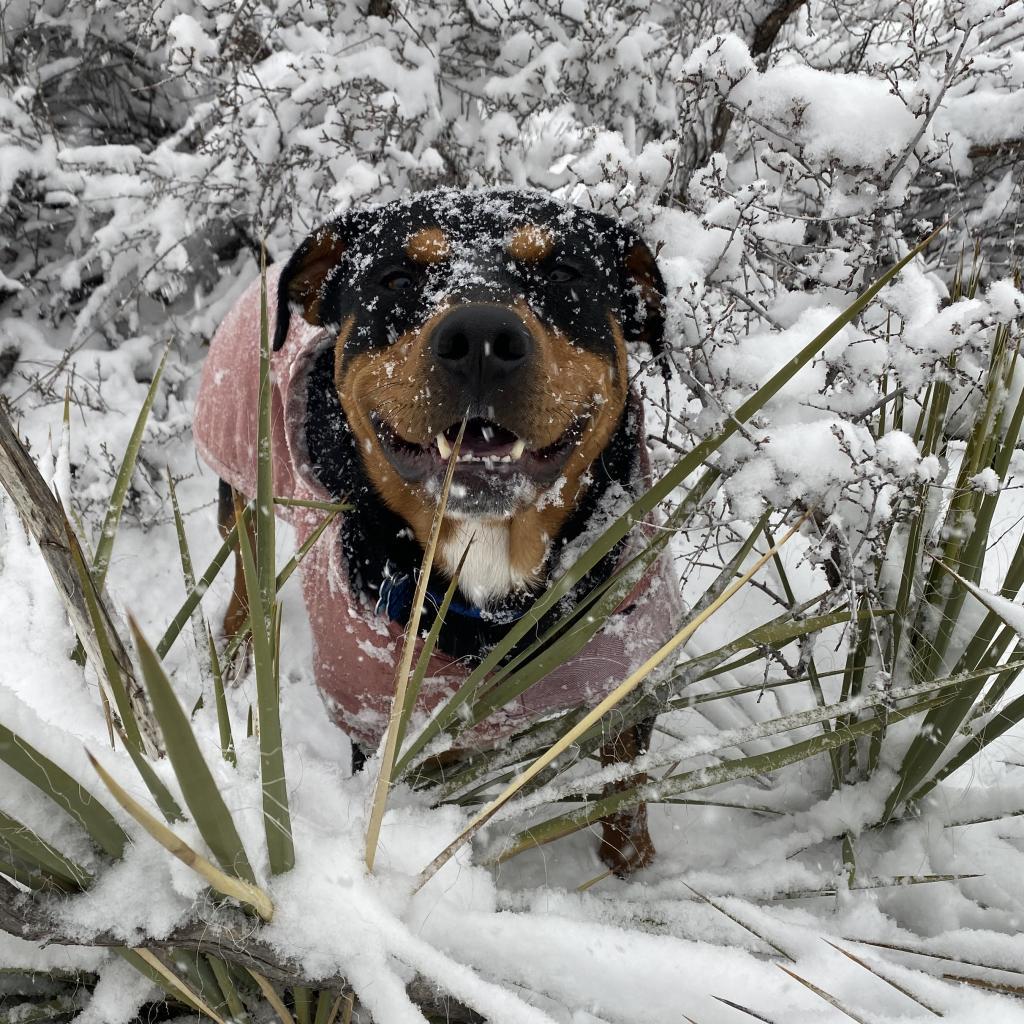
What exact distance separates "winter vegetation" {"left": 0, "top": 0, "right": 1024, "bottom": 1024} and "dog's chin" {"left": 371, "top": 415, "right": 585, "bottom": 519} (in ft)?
0.64

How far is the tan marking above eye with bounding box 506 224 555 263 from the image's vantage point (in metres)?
1.72

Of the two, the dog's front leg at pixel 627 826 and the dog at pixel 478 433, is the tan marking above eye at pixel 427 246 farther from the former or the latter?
the dog's front leg at pixel 627 826

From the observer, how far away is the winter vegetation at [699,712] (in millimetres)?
1014

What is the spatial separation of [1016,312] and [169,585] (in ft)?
9.50

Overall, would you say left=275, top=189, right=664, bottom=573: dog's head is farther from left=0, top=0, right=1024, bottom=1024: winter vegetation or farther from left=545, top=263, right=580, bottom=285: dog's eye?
left=0, top=0, right=1024, bottom=1024: winter vegetation

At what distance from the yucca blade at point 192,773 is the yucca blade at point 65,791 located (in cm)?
13

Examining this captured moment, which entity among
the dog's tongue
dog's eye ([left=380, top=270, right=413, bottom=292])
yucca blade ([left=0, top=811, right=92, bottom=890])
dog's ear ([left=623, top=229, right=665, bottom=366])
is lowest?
yucca blade ([left=0, top=811, right=92, bottom=890])

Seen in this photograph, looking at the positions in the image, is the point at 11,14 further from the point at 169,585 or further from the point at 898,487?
the point at 898,487

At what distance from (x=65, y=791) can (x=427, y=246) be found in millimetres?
1237

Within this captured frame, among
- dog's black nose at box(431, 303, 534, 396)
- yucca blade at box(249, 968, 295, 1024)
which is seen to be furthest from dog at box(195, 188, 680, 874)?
yucca blade at box(249, 968, 295, 1024)

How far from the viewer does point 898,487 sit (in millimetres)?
1487

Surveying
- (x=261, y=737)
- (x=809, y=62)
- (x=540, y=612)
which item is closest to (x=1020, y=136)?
(x=809, y=62)

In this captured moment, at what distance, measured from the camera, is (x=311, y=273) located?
203 cm

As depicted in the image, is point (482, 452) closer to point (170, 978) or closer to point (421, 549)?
point (421, 549)
